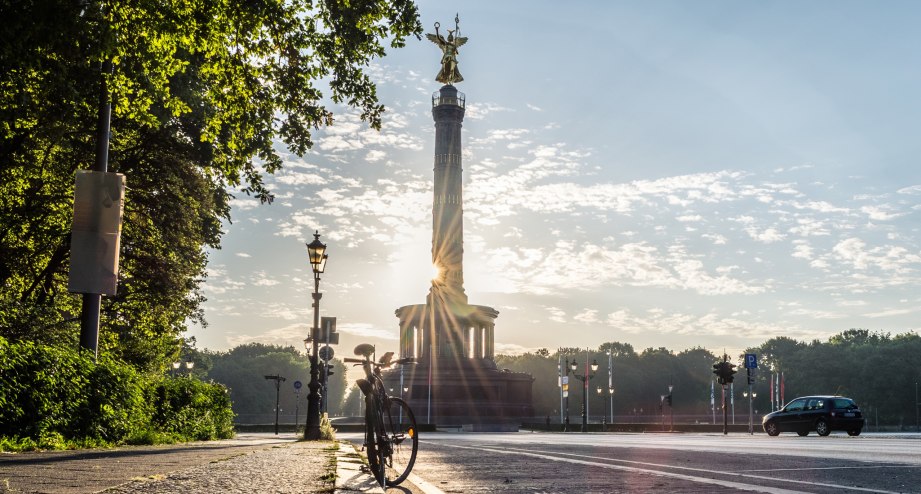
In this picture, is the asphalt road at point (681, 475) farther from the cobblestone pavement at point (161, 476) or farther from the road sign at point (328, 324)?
the road sign at point (328, 324)

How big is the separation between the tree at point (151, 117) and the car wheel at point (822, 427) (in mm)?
22194

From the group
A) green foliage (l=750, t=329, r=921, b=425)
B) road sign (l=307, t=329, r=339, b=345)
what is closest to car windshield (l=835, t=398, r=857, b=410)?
road sign (l=307, t=329, r=339, b=345)

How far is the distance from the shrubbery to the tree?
141 inches

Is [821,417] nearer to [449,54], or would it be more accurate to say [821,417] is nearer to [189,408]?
[189,408]

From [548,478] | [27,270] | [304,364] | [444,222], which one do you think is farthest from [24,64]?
[304,364]

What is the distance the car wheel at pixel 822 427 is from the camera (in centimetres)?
3061

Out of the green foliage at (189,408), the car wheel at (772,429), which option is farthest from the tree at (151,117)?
the car wheel at (772,429)

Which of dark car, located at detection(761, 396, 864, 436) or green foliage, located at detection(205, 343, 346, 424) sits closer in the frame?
dark car, located at detection(761, 396, 864, 436)

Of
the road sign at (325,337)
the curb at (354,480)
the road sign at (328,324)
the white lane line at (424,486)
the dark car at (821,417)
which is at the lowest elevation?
the dark car at (821,417)

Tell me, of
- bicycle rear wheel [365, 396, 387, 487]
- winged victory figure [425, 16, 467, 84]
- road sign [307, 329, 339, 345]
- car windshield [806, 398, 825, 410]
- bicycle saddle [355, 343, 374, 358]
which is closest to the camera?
bicycle rear wheel [365, 396, 387, 487]

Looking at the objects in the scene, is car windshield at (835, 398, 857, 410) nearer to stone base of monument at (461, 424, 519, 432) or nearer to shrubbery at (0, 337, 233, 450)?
shrubbery at (0, 337, 233, 450)

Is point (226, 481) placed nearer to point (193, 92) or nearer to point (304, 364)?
point (193, 92)

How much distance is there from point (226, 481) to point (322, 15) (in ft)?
28.9

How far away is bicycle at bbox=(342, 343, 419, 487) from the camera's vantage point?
7230 mm
